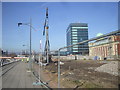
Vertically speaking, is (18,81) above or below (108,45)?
below

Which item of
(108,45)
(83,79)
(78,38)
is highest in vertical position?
(78,38)

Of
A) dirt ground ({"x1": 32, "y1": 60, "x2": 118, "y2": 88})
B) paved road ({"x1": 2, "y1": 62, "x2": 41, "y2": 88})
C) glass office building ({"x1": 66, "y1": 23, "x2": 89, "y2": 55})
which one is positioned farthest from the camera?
paved road ({"x1": 2, "y1": 62, "x2": 41, "y2": 88})

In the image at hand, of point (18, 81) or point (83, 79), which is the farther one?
point (83, 79)

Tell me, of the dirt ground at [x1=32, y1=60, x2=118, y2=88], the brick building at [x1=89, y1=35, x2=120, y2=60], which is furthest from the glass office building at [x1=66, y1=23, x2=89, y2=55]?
the dirt ground at [x1=32, y1=60, x2=118, y2=88]

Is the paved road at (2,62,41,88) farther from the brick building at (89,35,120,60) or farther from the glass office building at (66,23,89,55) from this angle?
the brick building at (89,35,120,60)

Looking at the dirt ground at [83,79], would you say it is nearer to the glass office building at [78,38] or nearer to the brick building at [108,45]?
the brick building at [108,45]

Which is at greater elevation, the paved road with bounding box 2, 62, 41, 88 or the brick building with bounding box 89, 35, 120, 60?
the brick building with bounding box 89, 35, 120, 60

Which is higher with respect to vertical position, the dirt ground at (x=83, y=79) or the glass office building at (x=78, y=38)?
the glass office building at (x=78, y=38)

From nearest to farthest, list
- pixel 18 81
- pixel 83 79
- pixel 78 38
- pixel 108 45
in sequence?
pixel 108 45 < pixel 78 38 < pixel 18 81 < pixel 83 79

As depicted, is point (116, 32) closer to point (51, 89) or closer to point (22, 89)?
A: point (51, 89)

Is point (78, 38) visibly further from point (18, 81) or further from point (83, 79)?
point (18, 81)

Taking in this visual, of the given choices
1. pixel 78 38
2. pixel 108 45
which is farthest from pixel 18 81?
pixel 108 45

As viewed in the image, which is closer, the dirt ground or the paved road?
the dirt ground

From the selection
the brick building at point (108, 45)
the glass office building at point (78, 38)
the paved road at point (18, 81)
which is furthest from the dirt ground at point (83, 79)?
the glass office building at point (78, 38)
